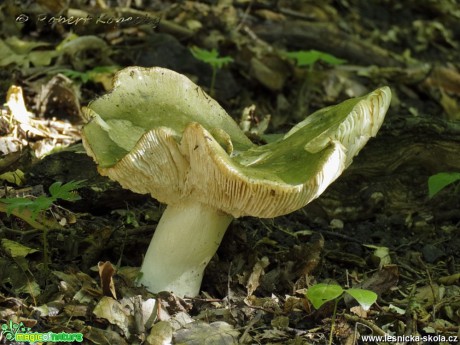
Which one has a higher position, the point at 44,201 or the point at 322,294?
the point at 44,201

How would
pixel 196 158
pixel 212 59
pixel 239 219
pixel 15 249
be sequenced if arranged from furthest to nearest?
pixel 212 59 < pixel 239 219 < pixel 15 249 < pixel 196 158

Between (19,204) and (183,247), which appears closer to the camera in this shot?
(19,204)

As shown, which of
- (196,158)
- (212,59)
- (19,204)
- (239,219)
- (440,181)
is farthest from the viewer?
(212,59)

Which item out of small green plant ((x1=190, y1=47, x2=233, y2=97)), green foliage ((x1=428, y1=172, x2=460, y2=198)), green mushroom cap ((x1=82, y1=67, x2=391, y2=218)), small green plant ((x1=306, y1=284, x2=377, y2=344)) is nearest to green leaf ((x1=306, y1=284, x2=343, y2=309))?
small green plant ((x1=306, y1=284, x2=377, y2=344))

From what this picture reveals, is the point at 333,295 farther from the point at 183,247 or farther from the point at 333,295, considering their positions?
the point at 183,247

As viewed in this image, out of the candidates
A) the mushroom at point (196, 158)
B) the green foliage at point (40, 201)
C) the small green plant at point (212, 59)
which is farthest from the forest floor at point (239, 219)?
the mushroom at point (196, 158)

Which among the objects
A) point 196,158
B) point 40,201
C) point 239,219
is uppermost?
point 196,158
